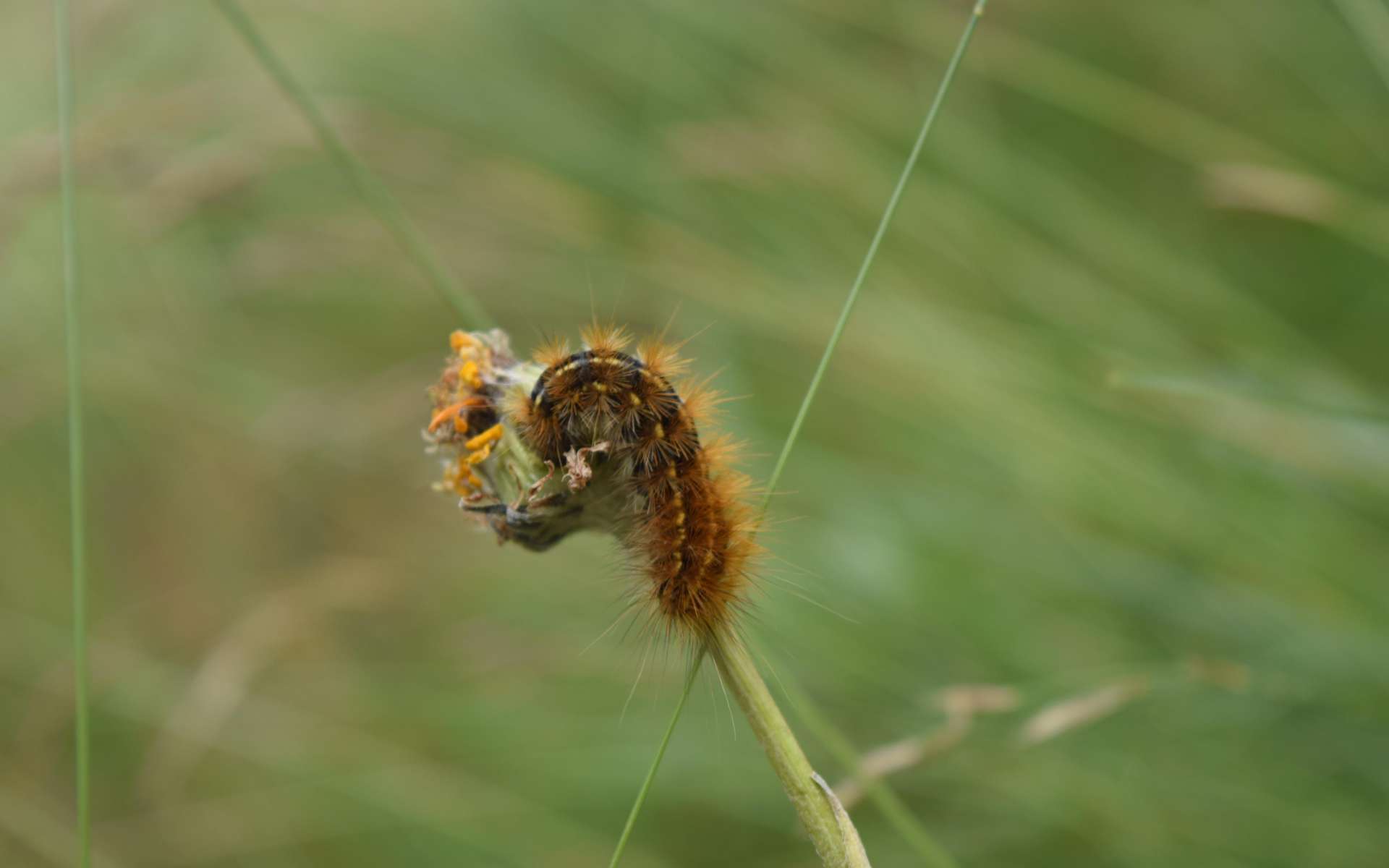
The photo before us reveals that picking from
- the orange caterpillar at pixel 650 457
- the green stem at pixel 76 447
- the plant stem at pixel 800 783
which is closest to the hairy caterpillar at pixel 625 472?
the orange caterpillar at pixel 650 457

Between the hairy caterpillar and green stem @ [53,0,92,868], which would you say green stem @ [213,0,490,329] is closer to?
green stem @ [53,0,92,868]

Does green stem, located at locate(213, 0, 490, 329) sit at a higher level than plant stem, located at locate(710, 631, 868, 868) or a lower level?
higher

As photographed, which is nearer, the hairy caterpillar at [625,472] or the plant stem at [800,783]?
the plant stem at [800,783]

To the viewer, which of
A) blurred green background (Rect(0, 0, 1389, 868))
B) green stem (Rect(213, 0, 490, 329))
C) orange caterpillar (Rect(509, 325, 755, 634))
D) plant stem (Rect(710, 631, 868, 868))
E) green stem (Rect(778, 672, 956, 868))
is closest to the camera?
plant stem (Rect(710, 631, 868, 868))

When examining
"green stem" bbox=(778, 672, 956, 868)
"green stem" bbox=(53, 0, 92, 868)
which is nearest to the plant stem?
"green stem" bbox=(778, 672, 956, 868)

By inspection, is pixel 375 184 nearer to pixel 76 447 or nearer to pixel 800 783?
pixel 76 447

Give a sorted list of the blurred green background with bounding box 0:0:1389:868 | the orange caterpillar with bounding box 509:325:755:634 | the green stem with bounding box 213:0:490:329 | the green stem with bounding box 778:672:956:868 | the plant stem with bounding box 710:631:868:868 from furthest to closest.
→ 1. the blurred green background with bounding box 0:0:1389:868
2. the green stem with bounding box 213:0:490:329
3. the green stem with bounding box 778:672:956:868
4. the orange caterpillar with bounding box 509:325:755:634
5. the plant stem with bounding box 710:631:868:868

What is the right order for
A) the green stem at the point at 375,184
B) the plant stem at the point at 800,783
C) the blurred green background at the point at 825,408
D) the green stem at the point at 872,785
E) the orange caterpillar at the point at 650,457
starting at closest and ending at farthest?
the plant stem at the point at 800,783 → the orange caterpillar at the point at 650,457 → the green stem at the point at 872,785 → the green stem at the point at 375,184 → the blurred green background at the point at 825,408

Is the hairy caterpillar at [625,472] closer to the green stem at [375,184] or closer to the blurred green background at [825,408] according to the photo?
the green stem at [375,184]

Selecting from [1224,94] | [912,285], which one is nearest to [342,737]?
[912,285]
